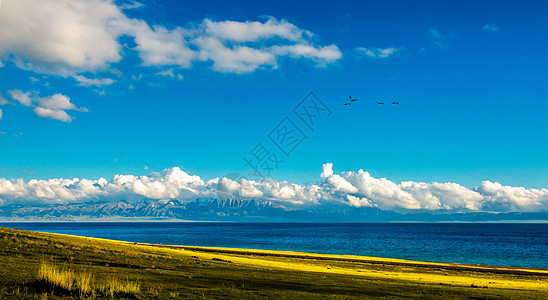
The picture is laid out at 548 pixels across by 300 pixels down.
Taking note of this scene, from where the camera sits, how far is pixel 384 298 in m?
18.3

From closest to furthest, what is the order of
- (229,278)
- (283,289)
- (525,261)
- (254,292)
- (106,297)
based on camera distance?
1. (106,297)
2. (254,292)
3. (283,289)
4. (229,278)
5. (525,261)

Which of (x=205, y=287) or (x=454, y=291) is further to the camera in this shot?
(x=454, y=291)

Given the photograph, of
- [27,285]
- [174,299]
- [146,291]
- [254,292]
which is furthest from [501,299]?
[27,285]

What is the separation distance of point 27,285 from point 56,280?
1699 mm

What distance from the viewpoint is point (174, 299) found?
14.9 metres

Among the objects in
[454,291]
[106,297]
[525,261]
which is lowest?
[525,261]

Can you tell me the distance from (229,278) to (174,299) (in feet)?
29.7

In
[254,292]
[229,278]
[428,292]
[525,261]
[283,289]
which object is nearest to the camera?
[254,292]

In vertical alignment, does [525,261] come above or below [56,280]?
below

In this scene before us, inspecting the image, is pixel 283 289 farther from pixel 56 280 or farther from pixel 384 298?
pixel 56 280

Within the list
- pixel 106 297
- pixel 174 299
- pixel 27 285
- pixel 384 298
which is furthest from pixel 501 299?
pixel 27 285

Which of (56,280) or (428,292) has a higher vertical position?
(56,280)

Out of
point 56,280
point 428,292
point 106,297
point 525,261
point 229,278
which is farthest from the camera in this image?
point 525,261

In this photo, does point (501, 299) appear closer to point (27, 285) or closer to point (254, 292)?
point (254, 292)
